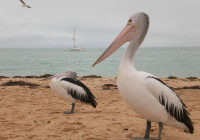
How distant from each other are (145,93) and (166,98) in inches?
12.8

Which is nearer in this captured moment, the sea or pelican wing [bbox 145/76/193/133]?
pelican wing [bbox 145/76/193/133]

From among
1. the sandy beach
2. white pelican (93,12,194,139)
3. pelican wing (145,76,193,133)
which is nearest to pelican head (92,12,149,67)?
white pelican (93,12,194,139)

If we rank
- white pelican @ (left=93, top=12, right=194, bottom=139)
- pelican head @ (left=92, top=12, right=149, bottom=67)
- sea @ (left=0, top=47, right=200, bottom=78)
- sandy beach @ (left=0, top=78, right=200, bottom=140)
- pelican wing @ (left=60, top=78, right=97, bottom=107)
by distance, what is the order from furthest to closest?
sea @ (left=0, top=47, right=200, bottom=78), pelican wing @ (left=60, top=78, right=97, bottom=107), sandy beach @ (left=0, top=78, right=200, bottom=140), pelican head @ (left=92, top=12, right=149, bottom=67), white pelican @ (left=93, top=12, right=194, bottom=139)

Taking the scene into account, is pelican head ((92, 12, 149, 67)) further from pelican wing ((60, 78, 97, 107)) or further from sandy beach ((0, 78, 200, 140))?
pelican wing ((60, 78, 97, 107))

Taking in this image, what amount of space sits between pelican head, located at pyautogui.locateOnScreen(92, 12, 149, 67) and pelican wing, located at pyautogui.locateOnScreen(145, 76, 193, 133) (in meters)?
0.62

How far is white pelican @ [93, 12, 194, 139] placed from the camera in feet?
9.27

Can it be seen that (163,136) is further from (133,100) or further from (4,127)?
(4,127)

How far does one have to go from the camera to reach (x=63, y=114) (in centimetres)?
511

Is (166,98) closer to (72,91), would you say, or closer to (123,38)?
(123,38)

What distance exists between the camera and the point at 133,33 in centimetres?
316

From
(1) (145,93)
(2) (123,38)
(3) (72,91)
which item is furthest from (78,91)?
(1) (145,93)

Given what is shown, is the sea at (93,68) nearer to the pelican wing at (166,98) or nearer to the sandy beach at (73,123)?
the sandy beach at (73,123)

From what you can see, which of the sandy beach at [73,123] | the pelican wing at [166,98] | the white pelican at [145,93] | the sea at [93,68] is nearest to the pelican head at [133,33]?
the white pelican at [145,93]

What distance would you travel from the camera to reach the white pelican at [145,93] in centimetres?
283
